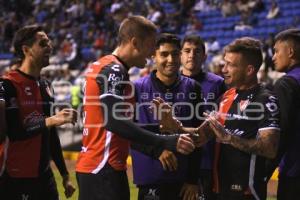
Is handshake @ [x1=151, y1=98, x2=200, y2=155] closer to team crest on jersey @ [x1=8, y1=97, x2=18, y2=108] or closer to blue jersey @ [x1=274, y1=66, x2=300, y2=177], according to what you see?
blue jersey @ [x1=274, y1=66, x2=300, y2=177]

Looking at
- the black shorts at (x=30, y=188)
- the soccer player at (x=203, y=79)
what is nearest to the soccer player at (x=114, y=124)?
the black shorts at (x=30, y=188)

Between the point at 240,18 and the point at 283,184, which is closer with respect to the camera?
the point at 283,184

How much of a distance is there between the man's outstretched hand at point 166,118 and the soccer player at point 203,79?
38.7 inches

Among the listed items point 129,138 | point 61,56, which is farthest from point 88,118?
point 61,56

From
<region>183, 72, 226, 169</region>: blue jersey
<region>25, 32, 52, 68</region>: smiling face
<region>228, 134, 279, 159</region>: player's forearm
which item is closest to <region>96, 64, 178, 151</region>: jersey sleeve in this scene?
<region>228, 134, 279, 159</region>: player's forearm

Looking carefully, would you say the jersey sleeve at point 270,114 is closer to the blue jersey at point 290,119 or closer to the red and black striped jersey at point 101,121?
the blue jersey at point 290,119

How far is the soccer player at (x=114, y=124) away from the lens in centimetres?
403

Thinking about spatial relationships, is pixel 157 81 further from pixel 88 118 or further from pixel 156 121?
pixel 88 118

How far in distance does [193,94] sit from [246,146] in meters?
1.14

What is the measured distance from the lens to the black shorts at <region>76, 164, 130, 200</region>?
4.29 meters

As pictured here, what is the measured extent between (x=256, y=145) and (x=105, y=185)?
3.91ft

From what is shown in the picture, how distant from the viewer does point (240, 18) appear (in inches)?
806

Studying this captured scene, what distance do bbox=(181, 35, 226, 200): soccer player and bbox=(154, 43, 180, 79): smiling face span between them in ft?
2.04

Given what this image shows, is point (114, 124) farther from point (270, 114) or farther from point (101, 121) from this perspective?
point (270, 114)
